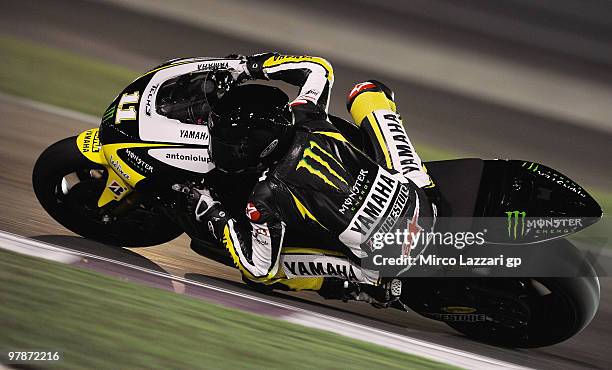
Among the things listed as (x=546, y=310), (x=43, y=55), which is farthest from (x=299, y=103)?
(x=43, y=55)

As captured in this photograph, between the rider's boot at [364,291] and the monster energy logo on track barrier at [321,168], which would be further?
the rider's boot at [364,291]

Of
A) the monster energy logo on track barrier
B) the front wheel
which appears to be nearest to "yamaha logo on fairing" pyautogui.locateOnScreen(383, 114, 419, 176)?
the monster energy logo on track barrier

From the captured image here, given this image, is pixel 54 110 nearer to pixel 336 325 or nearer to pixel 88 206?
pixel 88 206

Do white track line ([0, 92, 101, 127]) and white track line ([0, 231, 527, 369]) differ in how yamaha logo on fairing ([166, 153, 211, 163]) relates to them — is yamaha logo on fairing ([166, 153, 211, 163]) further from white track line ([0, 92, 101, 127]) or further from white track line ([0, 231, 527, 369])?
white track line ([0, 92, 101, 127])

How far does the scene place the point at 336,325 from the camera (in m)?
4.96

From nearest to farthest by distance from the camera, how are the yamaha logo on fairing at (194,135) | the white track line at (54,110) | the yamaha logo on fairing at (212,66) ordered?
1. the yamaha logo on fairing at (194,135)
2. the yamaha logo on fairing at (212,66)
3. the white track line at (54,110)

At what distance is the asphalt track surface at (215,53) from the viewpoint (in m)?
5.36

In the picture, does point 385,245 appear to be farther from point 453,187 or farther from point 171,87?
point 171,87

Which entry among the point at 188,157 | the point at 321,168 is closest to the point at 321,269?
the point at 321,168

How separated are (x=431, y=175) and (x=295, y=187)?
0.98 meters

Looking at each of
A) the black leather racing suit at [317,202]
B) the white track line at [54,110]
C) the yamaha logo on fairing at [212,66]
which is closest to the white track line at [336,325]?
the black leather racing suit at [317,202]

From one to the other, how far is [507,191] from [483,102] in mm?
5272

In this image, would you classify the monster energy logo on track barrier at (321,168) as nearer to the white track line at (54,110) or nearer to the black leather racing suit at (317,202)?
the black leather racing suit at (317,202)

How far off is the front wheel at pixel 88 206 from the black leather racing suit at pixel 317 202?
0.77 meters
